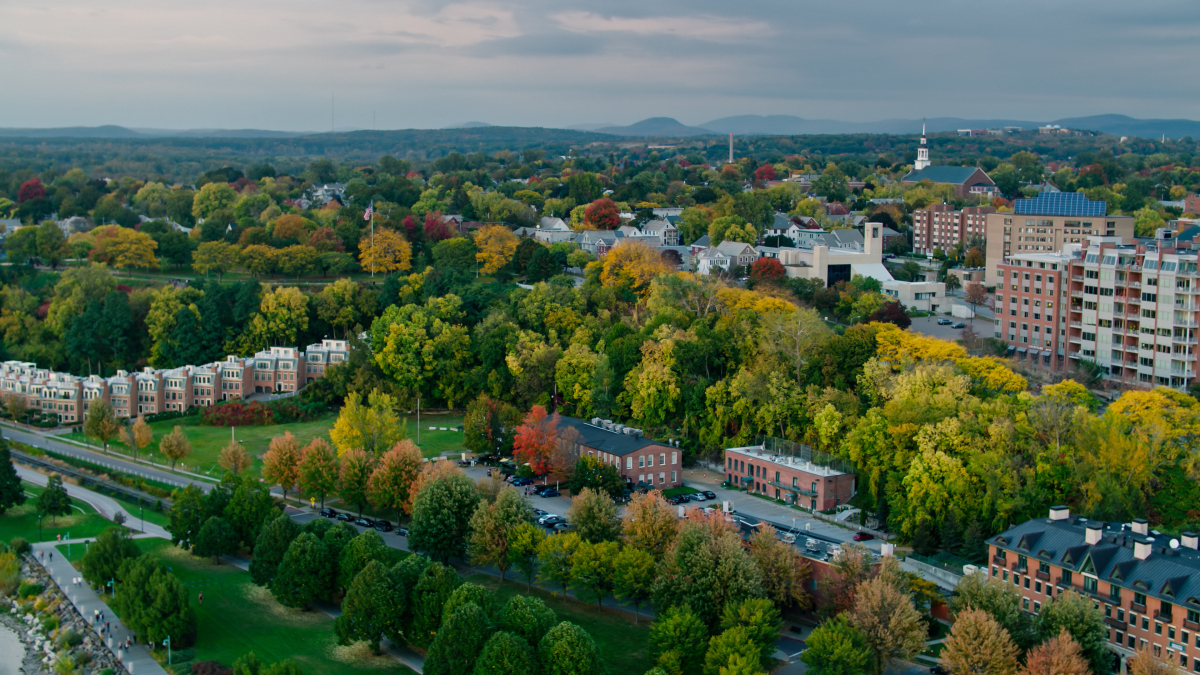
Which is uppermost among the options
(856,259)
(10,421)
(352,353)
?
(856,259)

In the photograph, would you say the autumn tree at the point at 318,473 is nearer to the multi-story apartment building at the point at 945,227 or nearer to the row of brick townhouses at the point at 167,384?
the row of brick townhouses at the point at 167,384

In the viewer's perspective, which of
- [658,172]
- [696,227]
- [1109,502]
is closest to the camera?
[1109,502]

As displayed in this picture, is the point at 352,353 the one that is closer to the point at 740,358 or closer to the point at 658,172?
A: the point at 740,358

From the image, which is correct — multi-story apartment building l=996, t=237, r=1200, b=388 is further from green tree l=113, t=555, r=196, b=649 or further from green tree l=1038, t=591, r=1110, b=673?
green tree l=113, t=555, r=196, b=649

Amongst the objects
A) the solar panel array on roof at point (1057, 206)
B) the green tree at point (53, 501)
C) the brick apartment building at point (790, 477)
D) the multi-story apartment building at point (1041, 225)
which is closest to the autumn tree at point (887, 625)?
the brick apartment building at point (790, 477)

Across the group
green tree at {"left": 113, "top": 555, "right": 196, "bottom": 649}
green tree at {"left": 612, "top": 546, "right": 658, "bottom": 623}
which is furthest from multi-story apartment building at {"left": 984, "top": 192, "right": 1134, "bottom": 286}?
green tree at {"left": 113, "top": 555, "right": 196, "bottom": 649}

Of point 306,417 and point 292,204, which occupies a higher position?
point 292,204

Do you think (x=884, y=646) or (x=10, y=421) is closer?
(x=884, y=646)

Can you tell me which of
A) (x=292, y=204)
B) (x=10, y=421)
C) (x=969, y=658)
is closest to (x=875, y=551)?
(x=969, y=658)
